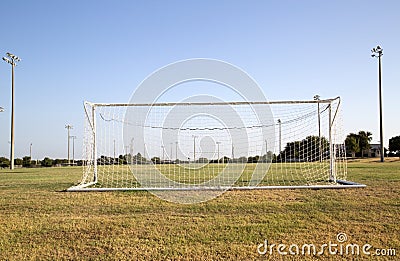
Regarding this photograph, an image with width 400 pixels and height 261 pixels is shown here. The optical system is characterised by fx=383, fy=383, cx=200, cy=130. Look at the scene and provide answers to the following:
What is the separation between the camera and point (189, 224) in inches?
281

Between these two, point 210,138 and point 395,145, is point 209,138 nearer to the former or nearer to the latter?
point 210,138

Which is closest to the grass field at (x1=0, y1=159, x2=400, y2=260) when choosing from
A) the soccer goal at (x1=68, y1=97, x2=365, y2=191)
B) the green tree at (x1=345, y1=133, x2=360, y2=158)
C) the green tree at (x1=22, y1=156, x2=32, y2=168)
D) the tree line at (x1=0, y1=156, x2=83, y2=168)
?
the soccer goal at (x1=68, y1=97, x2=365, y2=191)

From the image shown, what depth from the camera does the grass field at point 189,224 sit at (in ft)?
19.5

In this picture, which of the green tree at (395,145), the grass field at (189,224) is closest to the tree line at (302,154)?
the green tree at (395,145)

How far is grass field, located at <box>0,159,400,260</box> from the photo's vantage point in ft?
19.5

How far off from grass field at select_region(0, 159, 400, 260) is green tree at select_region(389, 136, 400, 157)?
60890mm

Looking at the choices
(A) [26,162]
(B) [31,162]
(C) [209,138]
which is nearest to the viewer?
(C) [209,138]

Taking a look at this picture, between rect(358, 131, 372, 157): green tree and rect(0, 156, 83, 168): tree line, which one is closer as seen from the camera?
rect(0, 156, 83, 168): tree line

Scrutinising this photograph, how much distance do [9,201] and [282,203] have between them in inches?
257

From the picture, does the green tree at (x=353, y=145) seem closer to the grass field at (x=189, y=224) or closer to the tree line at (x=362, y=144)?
the tree line at (x=362, y=144)

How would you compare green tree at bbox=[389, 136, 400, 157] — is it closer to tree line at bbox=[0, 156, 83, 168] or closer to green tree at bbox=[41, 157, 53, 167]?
tree line at bbox=[0, 156, 83, 168]

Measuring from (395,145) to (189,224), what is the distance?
66085mm

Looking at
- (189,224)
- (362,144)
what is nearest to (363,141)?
(362,144)

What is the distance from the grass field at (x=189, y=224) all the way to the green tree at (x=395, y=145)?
6089 centimetres
